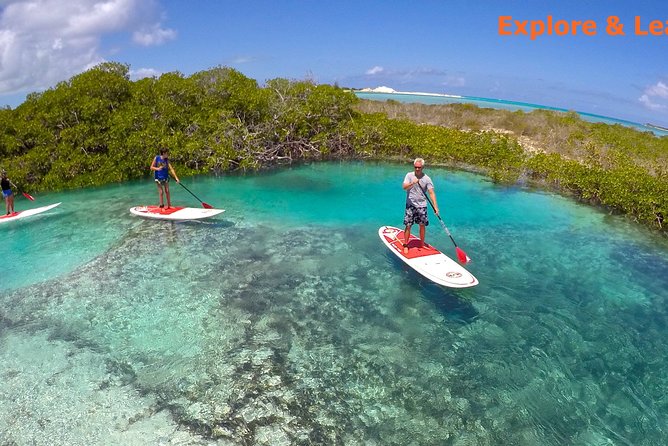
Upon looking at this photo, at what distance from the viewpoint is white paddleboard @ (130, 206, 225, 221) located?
45.7 feet

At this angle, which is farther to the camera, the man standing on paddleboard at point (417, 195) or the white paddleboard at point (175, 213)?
the white paddleboard at point (175, 213)

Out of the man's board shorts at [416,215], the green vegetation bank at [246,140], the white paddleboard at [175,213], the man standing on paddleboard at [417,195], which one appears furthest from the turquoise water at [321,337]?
the green vegetation bank at [246,140]

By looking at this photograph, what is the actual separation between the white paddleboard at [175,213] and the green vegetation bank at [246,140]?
7161mm

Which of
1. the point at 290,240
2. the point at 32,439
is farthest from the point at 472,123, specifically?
the point at 32,439

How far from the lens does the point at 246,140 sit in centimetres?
2283

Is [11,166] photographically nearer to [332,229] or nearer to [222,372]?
[332,229]

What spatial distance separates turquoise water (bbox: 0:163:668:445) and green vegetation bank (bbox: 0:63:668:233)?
215 inches

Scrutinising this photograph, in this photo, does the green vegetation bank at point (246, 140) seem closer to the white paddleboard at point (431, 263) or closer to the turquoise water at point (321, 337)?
the turquoise water at point (321, 337)

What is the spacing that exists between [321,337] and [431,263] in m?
3.58

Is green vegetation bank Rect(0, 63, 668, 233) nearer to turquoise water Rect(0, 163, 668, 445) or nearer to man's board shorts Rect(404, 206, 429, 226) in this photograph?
turquoise water Rect(0, 163, 668, 445)

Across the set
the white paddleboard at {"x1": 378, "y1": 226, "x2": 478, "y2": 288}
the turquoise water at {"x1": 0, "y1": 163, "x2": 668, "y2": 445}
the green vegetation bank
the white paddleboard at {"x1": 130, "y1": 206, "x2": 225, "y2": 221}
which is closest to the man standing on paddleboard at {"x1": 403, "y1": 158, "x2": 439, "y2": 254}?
the white paddleboard at {"x1": 378, "y1": 226, "x2": 478, "y2": 288}

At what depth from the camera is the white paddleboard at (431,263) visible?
9.19 m

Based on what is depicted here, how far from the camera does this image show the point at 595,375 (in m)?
7.19

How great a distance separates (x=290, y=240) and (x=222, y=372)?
6.20m
